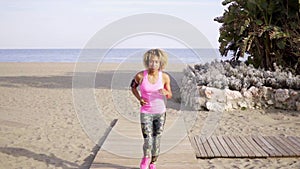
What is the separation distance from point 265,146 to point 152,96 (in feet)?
9.80

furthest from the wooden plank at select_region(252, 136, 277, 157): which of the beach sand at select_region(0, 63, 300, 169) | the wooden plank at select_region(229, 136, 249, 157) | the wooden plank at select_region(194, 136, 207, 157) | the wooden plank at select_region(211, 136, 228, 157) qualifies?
the wooden plank at select_region(194, 136, 207, 157)

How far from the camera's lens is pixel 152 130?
4.50m

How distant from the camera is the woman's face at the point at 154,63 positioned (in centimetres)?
416

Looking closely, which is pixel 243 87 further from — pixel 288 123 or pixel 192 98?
pixel 288 123

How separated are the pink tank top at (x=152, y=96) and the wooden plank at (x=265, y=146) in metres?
2.47

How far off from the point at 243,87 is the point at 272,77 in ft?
3.95

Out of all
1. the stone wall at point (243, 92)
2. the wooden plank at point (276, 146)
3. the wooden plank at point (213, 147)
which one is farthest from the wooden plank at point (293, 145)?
the stone wall at point (243, 92)

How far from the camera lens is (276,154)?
586 cm

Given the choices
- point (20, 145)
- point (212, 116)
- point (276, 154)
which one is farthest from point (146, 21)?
point (212, 116)

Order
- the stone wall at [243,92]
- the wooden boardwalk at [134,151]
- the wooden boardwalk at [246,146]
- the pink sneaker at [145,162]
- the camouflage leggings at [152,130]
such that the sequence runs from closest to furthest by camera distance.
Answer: the camouflage leggings at [152,130] → the pink sneaker at [145,162] → the wooden boardwalk at [134,151] → the wooden boardwalk at [246,146] → the stone wall at [243,92]

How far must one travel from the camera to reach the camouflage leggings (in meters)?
4.38

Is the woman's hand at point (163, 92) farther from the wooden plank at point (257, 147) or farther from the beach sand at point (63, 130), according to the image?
the wooden plank at point (257, 147)

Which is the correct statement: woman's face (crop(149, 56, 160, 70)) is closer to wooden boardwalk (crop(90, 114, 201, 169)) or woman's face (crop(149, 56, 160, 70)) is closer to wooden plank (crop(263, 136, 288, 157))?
wooden boardwalk (crop(90, 114, 201, 169))

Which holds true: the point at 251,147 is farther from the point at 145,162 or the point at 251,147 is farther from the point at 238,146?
the point at 145,162
